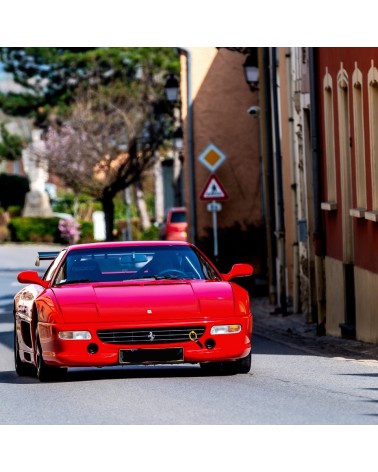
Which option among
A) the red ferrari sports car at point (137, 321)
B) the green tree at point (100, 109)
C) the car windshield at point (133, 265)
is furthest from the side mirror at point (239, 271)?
the green tree at point (100, 109)

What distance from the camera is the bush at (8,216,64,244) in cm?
7556

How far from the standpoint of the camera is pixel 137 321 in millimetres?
14469

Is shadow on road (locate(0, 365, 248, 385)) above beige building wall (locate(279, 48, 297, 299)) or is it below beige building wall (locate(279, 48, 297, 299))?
below

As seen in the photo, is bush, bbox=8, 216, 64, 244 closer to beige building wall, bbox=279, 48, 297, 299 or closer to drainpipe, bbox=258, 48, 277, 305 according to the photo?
drainpipe, bbox=258, 48, 277, 305

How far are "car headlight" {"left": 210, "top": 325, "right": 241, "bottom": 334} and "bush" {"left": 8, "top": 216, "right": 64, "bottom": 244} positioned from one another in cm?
6066

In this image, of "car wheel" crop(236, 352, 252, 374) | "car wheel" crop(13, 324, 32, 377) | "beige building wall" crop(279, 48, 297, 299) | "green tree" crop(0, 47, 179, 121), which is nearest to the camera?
"car wheel" crop(236, 352, 252, 374)

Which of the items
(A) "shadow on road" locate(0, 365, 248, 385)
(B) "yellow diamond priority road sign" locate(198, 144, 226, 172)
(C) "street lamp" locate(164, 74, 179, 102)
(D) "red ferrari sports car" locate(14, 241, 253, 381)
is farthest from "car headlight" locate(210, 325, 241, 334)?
(C) "street lamp" locate(164, 74, 179, 102)

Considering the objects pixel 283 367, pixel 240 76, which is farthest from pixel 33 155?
pixel 283 367

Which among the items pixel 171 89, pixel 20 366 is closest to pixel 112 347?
pixel 20 366

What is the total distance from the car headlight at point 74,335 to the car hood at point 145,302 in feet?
0.37

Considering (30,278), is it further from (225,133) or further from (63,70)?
(63,70)
